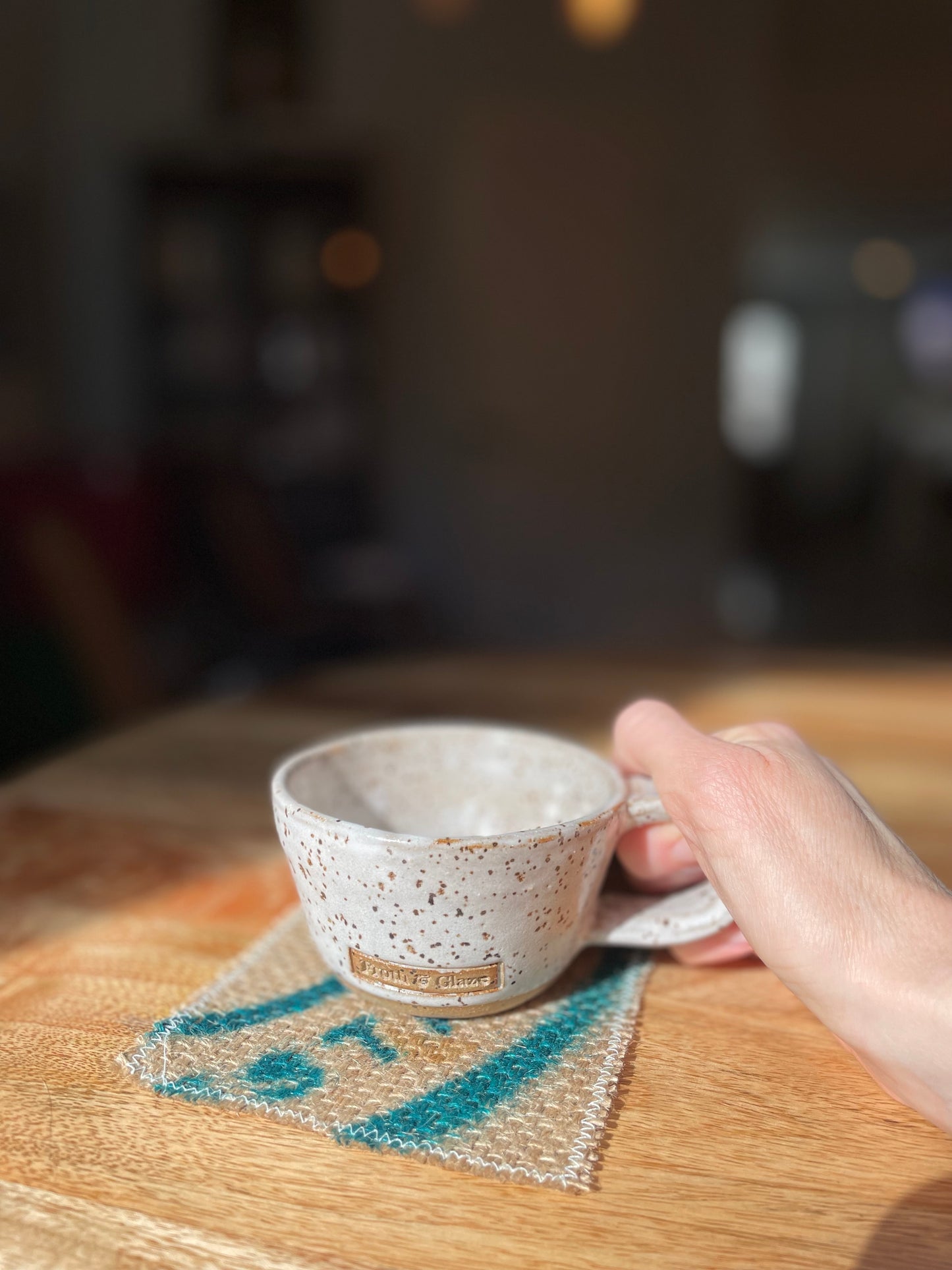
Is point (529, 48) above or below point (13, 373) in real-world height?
above

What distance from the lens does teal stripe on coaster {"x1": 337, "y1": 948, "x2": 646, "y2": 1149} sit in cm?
33

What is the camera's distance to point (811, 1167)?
1.06 feet

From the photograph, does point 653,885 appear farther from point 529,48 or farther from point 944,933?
point 529,48

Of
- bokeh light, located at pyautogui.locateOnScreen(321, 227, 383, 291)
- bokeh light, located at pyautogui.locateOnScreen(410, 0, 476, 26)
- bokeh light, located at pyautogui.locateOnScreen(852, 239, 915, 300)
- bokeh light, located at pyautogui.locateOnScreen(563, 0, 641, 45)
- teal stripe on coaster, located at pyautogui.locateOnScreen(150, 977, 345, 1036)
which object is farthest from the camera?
bokeh light, located at pyautogui.locateOnScreen(852, 239, 915, 300)

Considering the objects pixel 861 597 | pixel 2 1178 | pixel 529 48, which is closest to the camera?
pixel 2 1178

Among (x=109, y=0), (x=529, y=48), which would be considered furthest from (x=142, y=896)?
(x=109, y=0)

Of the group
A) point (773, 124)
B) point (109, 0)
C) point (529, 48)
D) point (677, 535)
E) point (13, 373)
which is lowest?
point (677, 535)

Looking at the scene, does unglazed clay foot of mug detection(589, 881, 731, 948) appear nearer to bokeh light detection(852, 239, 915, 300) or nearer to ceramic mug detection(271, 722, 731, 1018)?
ceramic mug detection(271, 722, 731, 1018)

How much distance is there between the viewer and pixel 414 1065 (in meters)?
0.37

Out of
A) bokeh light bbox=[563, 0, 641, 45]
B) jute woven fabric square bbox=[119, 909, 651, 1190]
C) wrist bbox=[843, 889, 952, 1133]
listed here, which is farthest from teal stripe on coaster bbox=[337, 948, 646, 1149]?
bokeh light bbox=[563, 0, 641, 45]

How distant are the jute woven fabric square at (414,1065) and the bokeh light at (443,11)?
3740 mm

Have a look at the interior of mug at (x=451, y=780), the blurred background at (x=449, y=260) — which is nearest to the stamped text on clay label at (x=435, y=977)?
the interior of mug at (x=451, y=780)

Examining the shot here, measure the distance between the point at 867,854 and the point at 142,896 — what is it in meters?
0.36

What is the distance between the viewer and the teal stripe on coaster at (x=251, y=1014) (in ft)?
1.27
